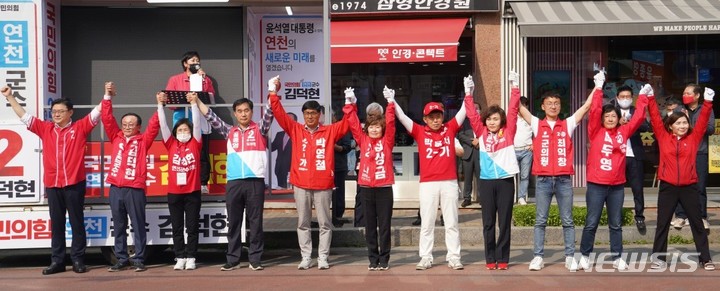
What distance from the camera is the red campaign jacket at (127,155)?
36.6ft

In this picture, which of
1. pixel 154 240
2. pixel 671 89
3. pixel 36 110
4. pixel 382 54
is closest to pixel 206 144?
pixel 154 240

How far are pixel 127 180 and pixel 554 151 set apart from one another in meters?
4.78

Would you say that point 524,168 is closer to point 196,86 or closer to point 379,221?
point 379,221

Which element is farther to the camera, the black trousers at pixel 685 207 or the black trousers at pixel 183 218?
the black trousers at pixel 183 218

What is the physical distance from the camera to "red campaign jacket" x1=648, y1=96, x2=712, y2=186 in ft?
34.5

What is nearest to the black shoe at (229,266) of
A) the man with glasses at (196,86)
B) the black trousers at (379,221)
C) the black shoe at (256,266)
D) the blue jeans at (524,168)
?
the black shoe at (256,266)

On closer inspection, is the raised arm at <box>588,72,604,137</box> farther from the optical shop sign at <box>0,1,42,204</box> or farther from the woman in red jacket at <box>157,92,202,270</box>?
the optical shop sign at <box>0,1,42,204</box>

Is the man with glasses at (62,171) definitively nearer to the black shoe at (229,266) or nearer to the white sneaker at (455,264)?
the black shoe at (229,266)

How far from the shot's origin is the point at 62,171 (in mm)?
11031

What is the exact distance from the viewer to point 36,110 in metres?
11.6

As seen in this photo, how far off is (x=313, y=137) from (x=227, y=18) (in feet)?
9.14

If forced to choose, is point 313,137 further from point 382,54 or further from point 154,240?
point 382,54

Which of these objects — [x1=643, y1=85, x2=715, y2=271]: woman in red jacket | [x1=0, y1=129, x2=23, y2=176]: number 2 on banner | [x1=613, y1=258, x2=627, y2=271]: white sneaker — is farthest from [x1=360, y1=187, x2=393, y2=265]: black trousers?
[x1=0, y1=129, x2=23, y2=176]: number 2 on banner

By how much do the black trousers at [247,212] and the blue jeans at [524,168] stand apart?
205 inches
